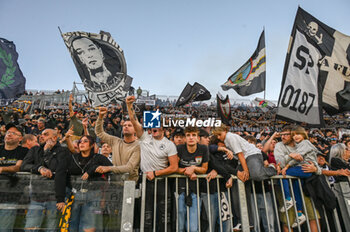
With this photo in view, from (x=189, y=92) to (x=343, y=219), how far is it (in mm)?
8759

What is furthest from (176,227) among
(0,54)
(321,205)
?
(0,54)

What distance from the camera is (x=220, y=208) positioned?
2928mm

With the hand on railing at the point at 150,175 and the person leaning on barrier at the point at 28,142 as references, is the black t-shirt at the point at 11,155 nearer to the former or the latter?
the person leaning on barrier at the point at 28,142

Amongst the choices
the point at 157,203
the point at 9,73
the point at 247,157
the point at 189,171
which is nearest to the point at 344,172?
the point at 247,157

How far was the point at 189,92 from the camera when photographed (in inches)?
441

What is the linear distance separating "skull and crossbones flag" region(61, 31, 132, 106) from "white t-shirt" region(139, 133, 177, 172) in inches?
82.4

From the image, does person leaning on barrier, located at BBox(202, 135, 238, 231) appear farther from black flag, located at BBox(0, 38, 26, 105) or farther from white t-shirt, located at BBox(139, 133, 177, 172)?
black flag, located at BBox(0, 38, 26, 105)

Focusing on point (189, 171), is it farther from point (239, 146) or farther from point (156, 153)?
point (239, 146)

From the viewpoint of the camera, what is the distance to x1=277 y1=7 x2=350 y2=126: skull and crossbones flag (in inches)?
149

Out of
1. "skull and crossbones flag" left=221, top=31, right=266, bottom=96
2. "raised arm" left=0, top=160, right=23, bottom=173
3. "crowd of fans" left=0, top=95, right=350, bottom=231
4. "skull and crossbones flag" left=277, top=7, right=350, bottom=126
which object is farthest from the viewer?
"skull and crossbones flag" left=221, top=31, right=266, bottom=96

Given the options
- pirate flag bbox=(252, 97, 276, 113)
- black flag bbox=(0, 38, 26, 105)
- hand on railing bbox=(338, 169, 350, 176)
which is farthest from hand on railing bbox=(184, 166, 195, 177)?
pirate flag bbox=(252, 97, 276, 113)

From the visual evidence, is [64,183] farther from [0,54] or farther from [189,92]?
[189,92]

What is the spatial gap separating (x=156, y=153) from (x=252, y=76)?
653 centimetres

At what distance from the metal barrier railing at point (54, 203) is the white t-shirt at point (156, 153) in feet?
1.91
